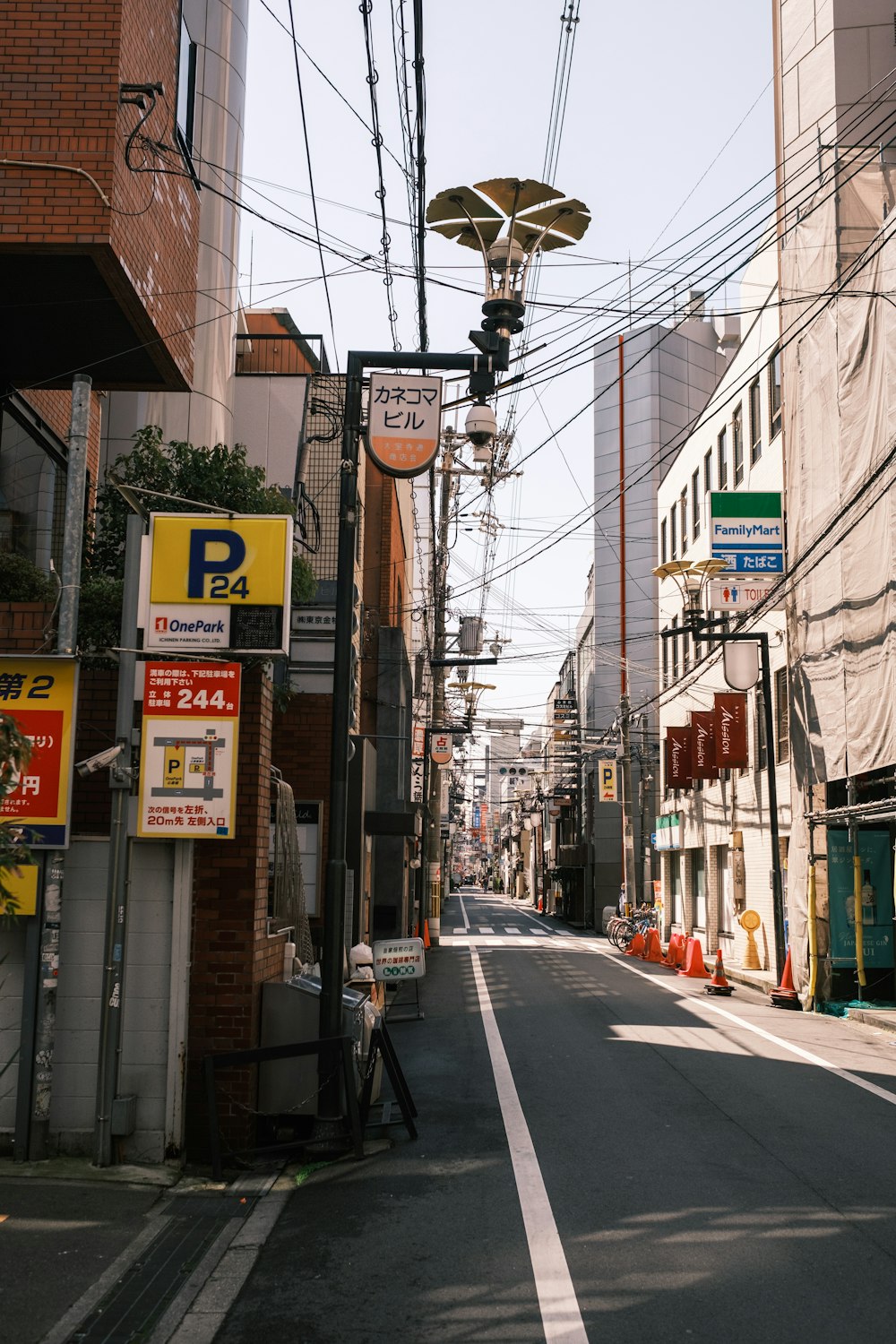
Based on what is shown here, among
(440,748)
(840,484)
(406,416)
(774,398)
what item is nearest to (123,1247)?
(406,416)

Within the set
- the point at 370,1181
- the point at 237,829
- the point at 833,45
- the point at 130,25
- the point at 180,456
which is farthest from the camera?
the point at 833,45

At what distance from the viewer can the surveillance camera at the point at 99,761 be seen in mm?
8477

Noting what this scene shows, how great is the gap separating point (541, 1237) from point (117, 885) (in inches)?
150

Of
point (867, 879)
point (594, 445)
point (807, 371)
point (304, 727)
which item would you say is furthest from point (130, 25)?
point (594, 445)

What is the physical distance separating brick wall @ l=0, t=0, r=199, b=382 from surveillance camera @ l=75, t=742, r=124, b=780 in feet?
13.3

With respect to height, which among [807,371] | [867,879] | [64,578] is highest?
[807,371]

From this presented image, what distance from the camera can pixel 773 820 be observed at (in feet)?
73.4

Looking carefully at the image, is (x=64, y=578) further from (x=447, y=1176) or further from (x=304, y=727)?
(x=304, y=727)

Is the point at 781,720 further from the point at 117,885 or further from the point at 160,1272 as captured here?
the point at 160,1272

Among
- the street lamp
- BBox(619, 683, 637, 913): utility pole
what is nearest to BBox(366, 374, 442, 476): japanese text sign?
the street lamp

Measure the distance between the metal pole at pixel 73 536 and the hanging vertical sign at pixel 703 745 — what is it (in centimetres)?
2185

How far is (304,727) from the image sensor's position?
20.3 metres

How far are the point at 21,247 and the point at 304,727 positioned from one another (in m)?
11.9

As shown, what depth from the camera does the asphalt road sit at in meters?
5.69
